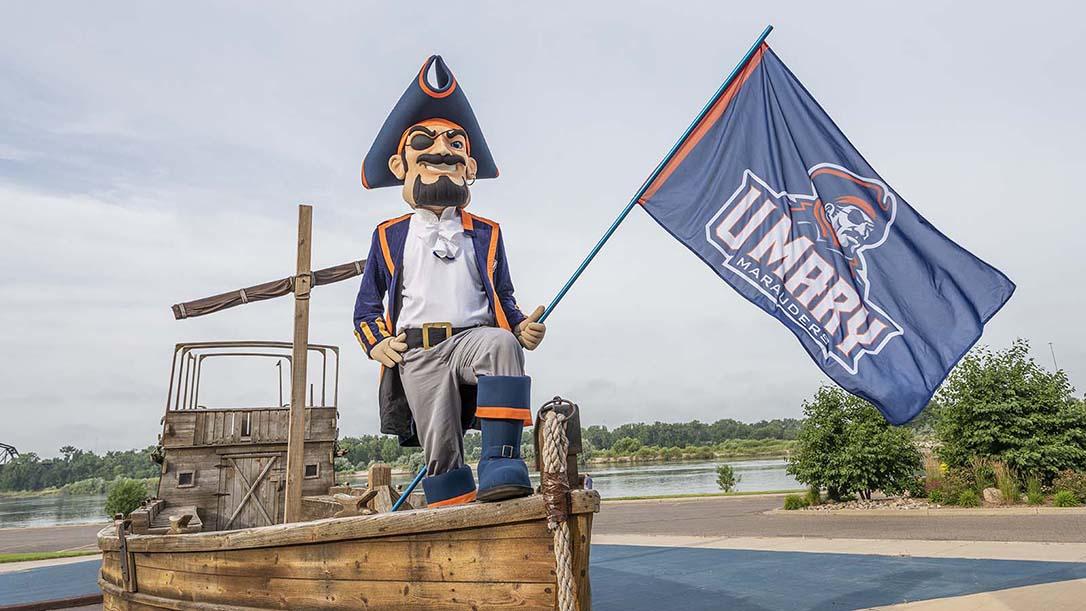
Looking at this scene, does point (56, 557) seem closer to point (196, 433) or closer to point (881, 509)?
point (196, 433)

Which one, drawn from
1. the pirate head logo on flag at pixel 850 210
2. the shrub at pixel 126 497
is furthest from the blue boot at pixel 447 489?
the shrub at pixel 126 497

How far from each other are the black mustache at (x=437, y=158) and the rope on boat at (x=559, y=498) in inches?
66.6

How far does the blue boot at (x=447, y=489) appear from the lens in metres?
2.93

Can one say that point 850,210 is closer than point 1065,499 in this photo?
Yes

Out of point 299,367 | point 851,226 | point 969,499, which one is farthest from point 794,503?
point 299,367

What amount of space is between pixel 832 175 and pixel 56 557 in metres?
13.6

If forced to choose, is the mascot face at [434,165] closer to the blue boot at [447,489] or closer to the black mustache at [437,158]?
the black mustache at [437,158]

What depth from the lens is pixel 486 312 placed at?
326 cm

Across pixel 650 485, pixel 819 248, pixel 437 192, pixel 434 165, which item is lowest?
pixel 650 485

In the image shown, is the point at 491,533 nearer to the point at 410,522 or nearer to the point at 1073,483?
the point at 410,522

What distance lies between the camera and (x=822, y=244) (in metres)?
3.80

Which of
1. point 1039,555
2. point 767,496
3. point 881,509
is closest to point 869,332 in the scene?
point 1039,555

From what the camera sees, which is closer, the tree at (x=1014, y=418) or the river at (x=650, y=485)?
the tree at (x=1014, y=418)

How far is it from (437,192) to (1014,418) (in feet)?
37.4
